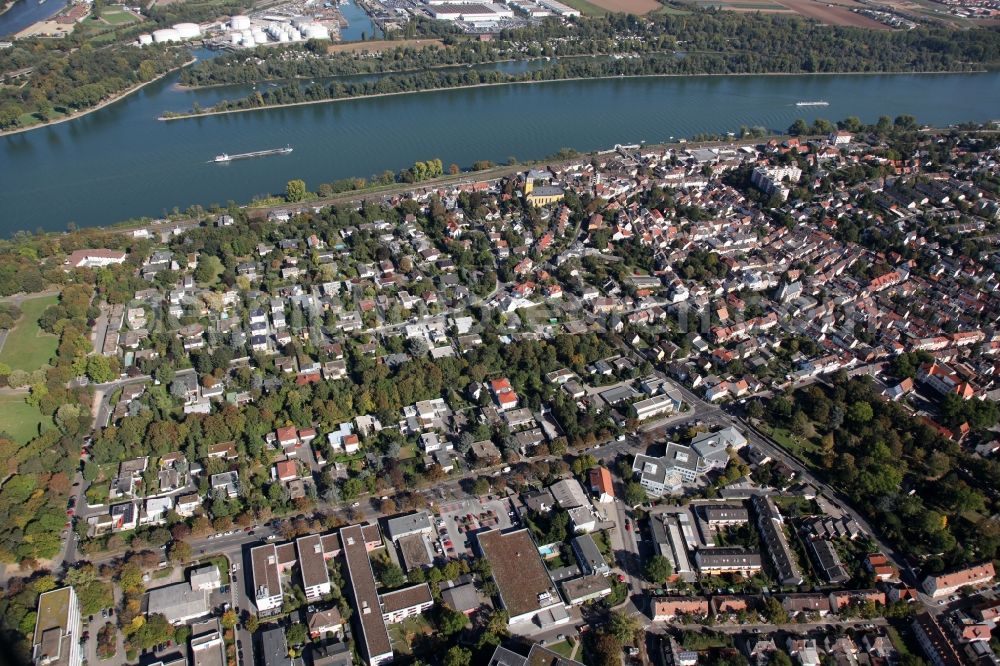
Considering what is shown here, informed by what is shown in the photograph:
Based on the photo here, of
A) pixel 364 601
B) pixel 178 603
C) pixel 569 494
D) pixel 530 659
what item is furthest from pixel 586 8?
pixel 178 603

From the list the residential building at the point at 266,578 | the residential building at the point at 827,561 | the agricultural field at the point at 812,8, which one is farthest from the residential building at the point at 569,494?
the agricultural field at the point at 812,8

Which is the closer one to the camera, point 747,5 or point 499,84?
point 499,84

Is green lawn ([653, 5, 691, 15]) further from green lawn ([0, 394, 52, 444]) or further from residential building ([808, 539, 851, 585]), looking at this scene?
green lawn ([0, 394, 52, 444])

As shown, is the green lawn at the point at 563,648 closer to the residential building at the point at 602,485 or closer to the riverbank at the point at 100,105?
the residential building at the point at 602,485

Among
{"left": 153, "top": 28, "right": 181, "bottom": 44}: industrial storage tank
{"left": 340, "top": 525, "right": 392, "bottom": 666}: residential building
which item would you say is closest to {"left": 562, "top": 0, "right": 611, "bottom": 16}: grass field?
{"left": 153, "top": 28, "right": 181, "bottom": 44}: industrial storage tank

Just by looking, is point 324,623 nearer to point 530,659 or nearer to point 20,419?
point 530,659
